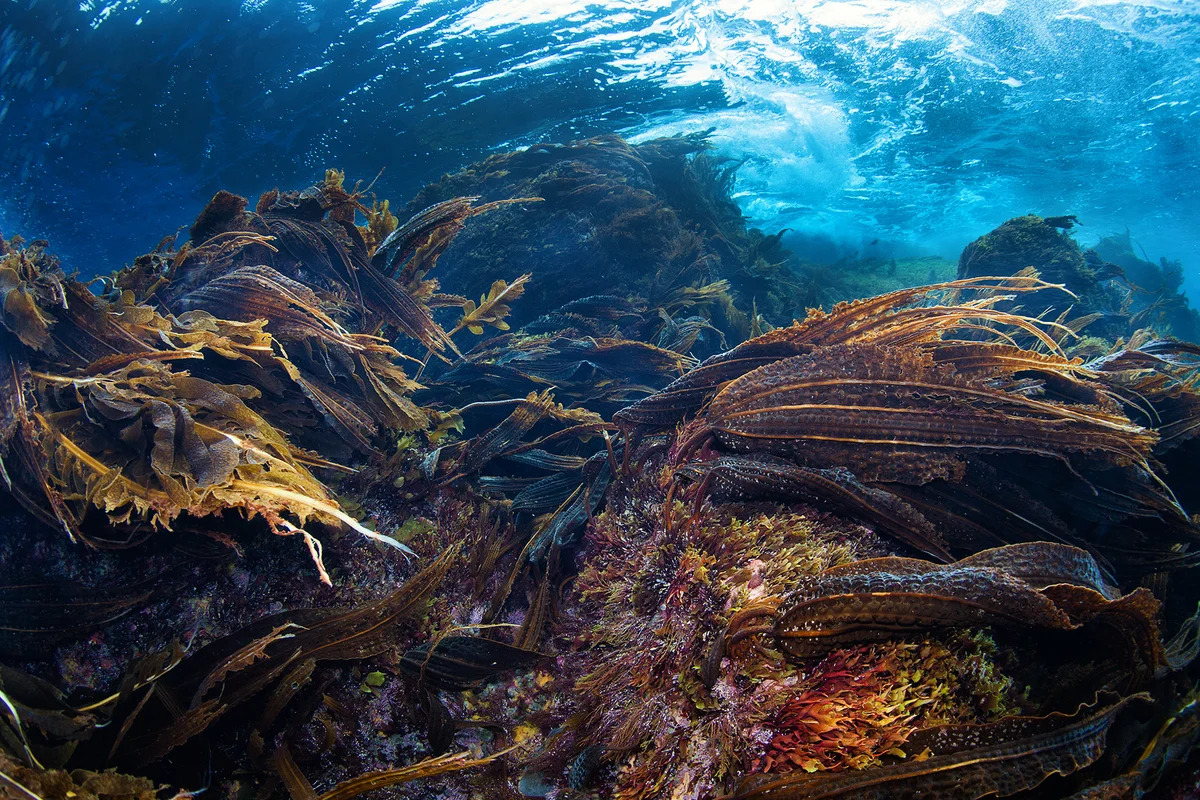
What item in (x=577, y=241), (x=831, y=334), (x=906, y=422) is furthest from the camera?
(x=577, y=241)

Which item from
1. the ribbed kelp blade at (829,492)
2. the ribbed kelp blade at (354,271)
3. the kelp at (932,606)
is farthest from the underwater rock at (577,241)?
the kelp at (932,606)

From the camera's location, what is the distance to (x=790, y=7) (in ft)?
39.3

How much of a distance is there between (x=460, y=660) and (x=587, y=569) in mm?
593

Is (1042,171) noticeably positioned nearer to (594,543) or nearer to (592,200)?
(592,200)

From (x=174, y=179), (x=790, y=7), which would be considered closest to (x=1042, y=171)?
(x=790, y=7)

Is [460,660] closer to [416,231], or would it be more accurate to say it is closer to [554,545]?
[554,545]

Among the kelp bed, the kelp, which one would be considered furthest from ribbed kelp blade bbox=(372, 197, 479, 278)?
the kelp

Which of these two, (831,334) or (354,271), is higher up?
(354,271)

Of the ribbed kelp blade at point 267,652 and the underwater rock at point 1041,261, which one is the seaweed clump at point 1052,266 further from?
the ribbed kelp blade at point 267,652

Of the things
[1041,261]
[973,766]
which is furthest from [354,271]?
[1041,261]

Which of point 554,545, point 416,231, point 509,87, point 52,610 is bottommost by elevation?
point 554,545

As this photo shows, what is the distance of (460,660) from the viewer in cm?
170

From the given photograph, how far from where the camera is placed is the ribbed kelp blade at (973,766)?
3.15ft

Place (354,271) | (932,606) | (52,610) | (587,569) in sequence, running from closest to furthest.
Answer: (932,606) < (52,610) < (587,569) < (354,271)
